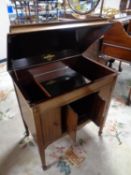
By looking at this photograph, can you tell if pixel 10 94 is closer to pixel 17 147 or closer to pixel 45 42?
pixel 17 147

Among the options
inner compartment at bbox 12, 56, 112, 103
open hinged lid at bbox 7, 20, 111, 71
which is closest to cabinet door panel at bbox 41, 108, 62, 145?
inner compartment at bbox 12, 56, 112, 103

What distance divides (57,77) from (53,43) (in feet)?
1.15

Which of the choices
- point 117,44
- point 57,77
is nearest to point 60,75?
point 57,77

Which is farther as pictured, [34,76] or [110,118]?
[110,118]

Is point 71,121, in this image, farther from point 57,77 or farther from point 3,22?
point 3,22

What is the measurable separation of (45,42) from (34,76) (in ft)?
1.03

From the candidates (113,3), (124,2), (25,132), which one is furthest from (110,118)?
(113,3)

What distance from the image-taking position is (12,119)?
1608 mm

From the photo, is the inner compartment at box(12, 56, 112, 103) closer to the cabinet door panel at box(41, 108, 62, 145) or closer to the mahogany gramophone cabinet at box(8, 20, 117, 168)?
the mahogany gramophone cabinet at box(8, 20, 117, 168)

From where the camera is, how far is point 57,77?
1285mm

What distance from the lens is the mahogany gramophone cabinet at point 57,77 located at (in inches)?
32.1

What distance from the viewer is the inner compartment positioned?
3.54 ft

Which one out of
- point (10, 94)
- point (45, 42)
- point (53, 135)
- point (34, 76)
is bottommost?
point (10, 94)

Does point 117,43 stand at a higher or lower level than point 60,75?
higher
